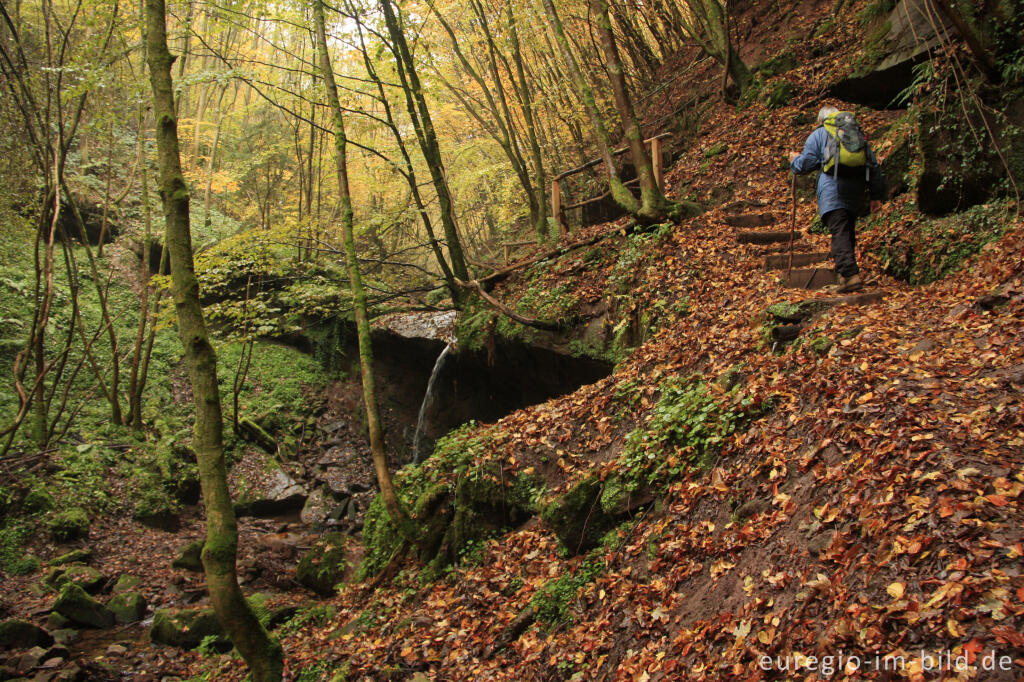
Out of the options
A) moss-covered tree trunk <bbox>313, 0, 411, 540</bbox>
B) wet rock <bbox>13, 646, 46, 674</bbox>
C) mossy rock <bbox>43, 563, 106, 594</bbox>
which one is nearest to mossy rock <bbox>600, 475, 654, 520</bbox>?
moss-covered tree trunk <bbox>313, 0, 411, 540</bbox>

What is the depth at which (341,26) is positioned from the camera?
12.8 m

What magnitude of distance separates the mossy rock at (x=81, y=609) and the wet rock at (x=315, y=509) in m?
4.61

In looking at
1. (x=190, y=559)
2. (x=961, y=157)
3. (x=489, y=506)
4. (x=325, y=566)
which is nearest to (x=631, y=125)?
(x=961, y=157)

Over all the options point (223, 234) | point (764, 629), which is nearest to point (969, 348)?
point (764, 629)

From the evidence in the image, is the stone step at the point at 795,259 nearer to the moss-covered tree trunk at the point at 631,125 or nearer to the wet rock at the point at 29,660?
the moss-covered tree trunk at the point at 631,125

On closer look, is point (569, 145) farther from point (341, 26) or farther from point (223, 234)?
point (223, 234)

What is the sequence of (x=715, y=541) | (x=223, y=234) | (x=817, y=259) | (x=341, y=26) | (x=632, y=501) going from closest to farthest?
1. (x=715, y=541)
2. (x=632, y=501)
3. (x=817, y=259)
4. (x=341, y=26)
5. (x=223, y=234)

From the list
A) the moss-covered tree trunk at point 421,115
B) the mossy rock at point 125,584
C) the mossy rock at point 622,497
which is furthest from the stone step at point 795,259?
the mossy rock at point 125,584

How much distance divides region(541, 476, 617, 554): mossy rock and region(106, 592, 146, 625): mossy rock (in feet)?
21.5

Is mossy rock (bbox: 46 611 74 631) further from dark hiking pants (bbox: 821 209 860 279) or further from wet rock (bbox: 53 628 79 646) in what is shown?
dark hiking pants (bbox: 821 209 860 279)

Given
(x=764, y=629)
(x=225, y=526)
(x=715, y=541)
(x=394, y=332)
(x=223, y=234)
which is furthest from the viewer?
(x=223, y=234)

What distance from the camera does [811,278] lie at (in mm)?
7004

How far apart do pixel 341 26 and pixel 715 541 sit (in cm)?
1370

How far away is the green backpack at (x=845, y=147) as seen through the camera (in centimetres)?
607
